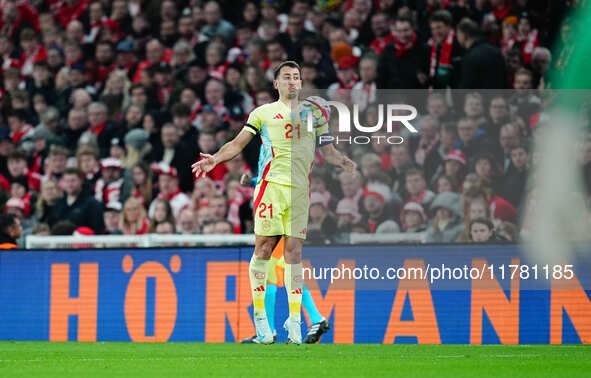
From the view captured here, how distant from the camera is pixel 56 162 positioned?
50.2 ft

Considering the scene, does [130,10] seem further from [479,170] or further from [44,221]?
[479,170]

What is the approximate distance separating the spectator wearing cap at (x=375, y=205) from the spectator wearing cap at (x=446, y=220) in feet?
1.46

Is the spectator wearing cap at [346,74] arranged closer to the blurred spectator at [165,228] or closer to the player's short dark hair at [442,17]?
the player's short dark hair at [442,17]

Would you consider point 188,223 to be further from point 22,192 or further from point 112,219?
point 22,192

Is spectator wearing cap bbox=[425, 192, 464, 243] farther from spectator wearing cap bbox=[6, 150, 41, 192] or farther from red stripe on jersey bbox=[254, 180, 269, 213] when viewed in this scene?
spectator wearing cap bbox=[6, 150, 41, 192]

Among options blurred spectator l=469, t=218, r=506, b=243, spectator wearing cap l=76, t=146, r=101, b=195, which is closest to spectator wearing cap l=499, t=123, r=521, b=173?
blurred spectator l=469, t=218, r=506, b=243

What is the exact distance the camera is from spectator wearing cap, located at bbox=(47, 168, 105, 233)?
1366 cm

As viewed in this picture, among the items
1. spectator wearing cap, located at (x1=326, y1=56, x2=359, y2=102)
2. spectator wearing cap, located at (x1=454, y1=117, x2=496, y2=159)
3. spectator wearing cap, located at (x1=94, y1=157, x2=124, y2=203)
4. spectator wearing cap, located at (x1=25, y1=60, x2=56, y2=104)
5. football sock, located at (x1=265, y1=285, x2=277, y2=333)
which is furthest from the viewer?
spectator wearing cap, located at (x1=25, y1=60, x2=56, y2=104)

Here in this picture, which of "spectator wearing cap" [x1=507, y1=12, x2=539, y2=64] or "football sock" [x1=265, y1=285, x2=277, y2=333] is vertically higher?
"spectator wearing cap" [x1=507, y1=12, x2=539, y2=64]

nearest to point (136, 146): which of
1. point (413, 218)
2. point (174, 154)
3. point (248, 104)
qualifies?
point (174, 154)

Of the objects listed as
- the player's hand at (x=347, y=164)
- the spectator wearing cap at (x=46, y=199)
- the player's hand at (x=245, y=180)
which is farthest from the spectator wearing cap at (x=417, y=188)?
the spectator wearing cap at (x=46, y=199)

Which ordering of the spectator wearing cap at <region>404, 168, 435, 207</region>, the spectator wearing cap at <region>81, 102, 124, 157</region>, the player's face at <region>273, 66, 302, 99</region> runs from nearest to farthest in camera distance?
the player's face at <region>273, 66, 302, 99</region> → the spectator wearing cap at <region>404, 168, 435, 207</region> → the spectator wearing cap at <region>81, 102, 124, 157</region>

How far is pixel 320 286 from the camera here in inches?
414

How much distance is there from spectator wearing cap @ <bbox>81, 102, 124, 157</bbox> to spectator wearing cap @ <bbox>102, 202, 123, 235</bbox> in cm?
201
